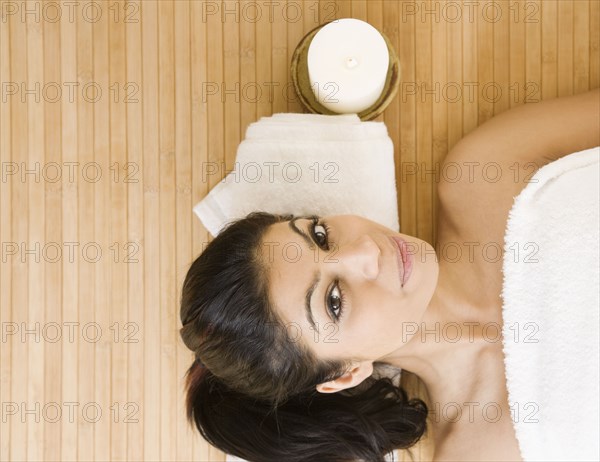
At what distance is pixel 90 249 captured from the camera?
3.41ft

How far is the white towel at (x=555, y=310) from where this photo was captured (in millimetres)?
847

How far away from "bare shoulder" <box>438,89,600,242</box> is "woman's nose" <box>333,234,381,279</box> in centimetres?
29

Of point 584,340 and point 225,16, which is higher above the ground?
point 225,16

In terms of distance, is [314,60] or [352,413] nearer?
[314,60]

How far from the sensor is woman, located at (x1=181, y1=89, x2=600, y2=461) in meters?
0.73

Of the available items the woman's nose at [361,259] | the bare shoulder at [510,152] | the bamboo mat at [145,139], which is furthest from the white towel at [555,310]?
the woman's nose at [361,259]

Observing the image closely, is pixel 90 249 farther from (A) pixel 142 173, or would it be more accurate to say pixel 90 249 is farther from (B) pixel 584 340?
(B) pixel 584 340

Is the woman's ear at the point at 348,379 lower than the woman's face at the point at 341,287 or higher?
lower

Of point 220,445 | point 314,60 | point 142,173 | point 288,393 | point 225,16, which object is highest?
point 225,16

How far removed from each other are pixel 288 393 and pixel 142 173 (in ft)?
1.70

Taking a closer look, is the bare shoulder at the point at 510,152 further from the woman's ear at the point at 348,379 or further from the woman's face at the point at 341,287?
the woman's ear at the point at 348,379

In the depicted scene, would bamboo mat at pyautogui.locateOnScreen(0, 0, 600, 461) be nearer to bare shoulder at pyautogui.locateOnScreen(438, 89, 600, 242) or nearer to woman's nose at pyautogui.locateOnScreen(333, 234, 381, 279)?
bare shoulder at pyautogui.locateOnScreen(438, 89, 600, 242)

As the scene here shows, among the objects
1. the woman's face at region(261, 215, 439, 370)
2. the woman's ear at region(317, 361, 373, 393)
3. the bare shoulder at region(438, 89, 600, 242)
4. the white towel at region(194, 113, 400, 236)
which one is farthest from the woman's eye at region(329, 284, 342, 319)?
the bare shoulder at region(438, 89, 600, 242)

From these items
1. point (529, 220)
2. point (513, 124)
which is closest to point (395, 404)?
point (529, 220)
